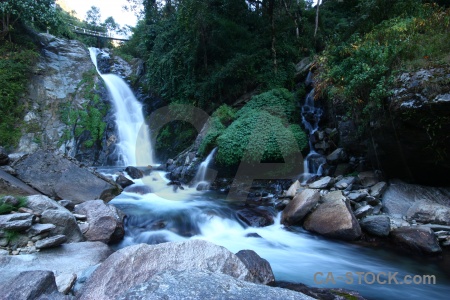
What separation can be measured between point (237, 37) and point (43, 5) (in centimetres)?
1050

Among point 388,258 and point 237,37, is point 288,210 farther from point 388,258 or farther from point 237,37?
point 237,37

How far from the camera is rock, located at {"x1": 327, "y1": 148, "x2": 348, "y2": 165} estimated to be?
28.6ft

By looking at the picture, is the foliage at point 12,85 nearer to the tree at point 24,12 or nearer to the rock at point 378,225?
the tree at point 24,12

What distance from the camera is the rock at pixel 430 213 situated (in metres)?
5.61

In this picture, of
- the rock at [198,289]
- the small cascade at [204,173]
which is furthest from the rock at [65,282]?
the small cascade at [204,173]

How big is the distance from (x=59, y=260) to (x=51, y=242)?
40 centimetres

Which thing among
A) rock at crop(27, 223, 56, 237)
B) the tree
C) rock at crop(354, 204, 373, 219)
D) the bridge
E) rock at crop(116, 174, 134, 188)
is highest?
the bridge

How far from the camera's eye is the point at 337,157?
8742mm

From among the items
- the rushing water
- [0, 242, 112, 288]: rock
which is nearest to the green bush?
the rushing water

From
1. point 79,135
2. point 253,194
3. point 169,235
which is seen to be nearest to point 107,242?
point 169,235

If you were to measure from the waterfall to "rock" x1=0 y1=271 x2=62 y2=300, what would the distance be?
1098 centimetres

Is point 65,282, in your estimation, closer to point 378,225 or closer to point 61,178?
point 61,178

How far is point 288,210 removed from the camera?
6.77 metres

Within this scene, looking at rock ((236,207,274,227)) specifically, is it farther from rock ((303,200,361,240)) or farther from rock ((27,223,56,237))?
rock ((27,223,56,237))
